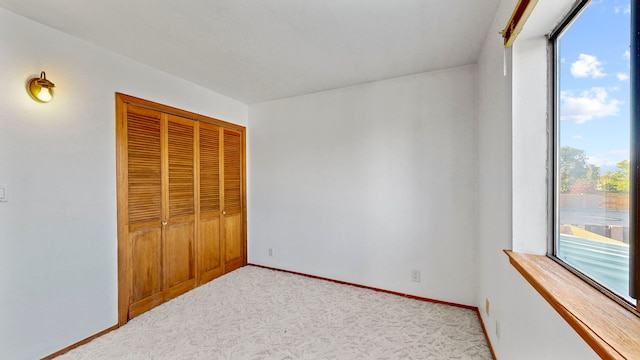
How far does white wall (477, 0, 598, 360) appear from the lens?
3.66 feet

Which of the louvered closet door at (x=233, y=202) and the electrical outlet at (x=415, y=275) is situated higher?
the louvered closet door at (x=233, y=202)

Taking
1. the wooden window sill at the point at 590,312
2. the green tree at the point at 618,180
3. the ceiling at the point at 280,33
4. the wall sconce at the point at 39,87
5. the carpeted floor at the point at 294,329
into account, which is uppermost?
the ceiling at the point at 280,33

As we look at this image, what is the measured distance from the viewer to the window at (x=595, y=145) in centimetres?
84

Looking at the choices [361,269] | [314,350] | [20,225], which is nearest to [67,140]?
[20,225]

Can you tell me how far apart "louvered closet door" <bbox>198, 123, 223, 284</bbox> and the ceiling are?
787 mm

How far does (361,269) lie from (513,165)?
212 centimetres

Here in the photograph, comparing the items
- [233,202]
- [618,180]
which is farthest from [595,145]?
[233,202]

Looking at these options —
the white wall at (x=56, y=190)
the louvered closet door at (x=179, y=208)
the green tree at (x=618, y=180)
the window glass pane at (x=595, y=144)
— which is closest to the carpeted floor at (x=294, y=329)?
the louvered closet door at (x=179, y=208)

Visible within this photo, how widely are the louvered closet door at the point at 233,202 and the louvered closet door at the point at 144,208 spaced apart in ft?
3.02

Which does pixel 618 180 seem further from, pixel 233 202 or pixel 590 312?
pixel 233 202

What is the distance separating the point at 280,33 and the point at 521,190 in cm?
193

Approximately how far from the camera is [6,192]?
1.76 meters

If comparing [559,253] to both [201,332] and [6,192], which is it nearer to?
[201,332]

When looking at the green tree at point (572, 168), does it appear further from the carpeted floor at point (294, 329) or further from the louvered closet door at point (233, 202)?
the louvered closet door at point (233, 202)
